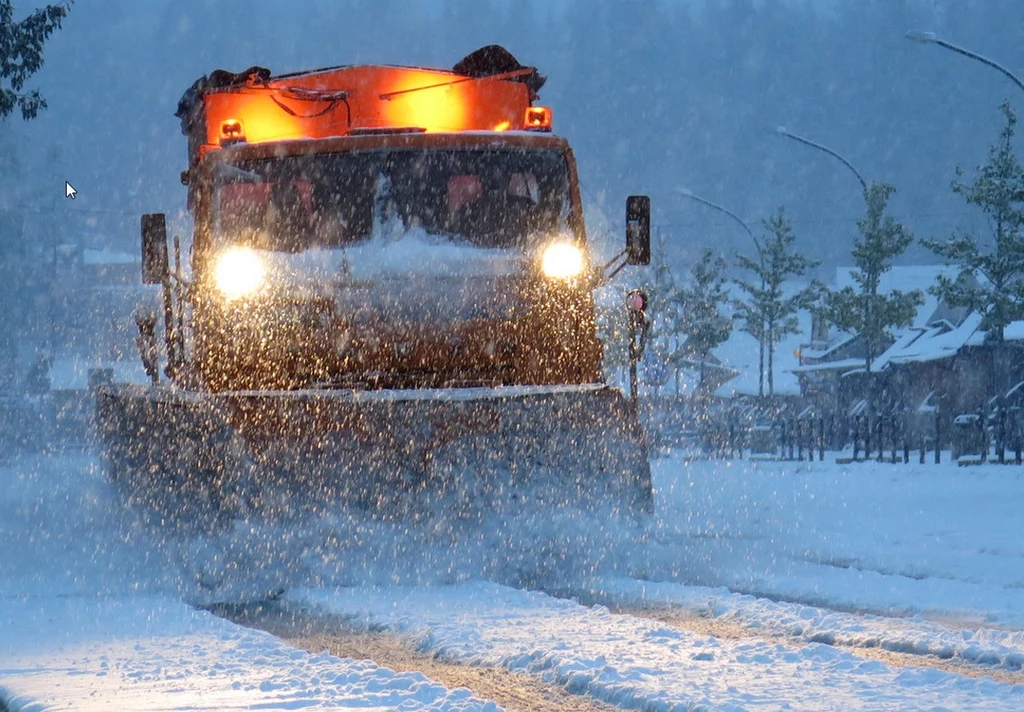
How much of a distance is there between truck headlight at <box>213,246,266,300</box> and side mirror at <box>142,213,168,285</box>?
451 mm

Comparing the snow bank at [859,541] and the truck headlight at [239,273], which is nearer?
the snow bank at [859,541]

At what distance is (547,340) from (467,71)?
2.81m

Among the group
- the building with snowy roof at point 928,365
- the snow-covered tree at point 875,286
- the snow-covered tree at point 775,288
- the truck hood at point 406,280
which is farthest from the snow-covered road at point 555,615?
the snow-covered tree at point 775,288

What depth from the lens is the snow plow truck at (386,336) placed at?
935 cm

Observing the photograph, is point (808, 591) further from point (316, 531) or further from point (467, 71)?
point (467, 71)

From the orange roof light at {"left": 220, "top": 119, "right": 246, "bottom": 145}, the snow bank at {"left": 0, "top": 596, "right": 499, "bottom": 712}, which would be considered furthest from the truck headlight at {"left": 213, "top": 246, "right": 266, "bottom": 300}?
the snow bank at {"left": 0, "top": 596, "right": 499, "bottom": 712}

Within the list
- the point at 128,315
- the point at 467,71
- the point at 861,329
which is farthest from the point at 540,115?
the point at 128,315

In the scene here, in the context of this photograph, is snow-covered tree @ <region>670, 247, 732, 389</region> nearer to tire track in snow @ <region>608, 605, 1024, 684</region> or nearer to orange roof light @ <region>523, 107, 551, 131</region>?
orange roof light @ <region>523, 107, 551, 131</region>

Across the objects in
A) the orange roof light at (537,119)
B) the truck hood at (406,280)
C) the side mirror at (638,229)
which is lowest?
the truck hood at (406,280)

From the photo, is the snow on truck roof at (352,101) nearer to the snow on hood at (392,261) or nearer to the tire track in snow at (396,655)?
the snow on hood at (392,261)

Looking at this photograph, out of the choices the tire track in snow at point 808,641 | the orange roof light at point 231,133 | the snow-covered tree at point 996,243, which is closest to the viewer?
the tire track in snow at point 808,641

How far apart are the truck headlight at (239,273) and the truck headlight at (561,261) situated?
2016 millimetres

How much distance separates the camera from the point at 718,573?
10031 mm

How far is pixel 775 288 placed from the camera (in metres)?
49.8
